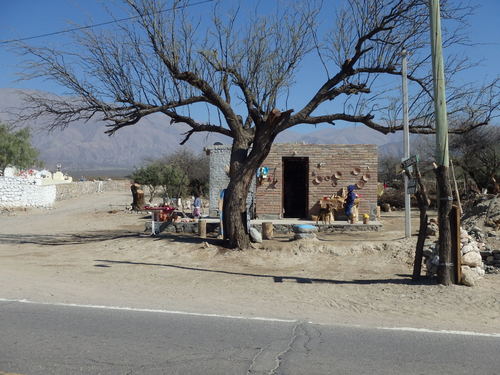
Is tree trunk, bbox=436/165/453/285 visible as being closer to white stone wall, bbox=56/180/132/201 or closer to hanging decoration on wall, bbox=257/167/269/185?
hanging decoration on wall, bbox=257/167/269/185

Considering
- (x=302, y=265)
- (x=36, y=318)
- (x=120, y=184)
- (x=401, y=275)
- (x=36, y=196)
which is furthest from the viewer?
(x=120, y=184)

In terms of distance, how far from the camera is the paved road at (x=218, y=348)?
16.0 ft

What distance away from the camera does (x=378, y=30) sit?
40.6 ft

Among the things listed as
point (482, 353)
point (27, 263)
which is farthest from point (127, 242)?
point (482, 353)

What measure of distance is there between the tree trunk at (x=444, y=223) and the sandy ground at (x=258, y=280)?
27cm

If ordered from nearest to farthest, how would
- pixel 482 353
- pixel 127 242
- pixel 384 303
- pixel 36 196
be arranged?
pixel 482 353 → pixel 384 303 → pixel 127 242 → pixel 36 196

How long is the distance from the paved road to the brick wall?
42.7 feet

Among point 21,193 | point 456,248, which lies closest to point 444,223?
point 456,248

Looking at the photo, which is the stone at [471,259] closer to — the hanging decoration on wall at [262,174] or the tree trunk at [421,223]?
the tree trunk at [421,223]

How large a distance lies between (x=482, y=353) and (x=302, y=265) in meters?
6.79

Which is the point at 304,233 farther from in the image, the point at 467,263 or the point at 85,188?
the point at 85,188

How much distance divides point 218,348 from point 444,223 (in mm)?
4942

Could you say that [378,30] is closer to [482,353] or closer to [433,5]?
[433,5]

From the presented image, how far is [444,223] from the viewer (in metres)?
8.66
